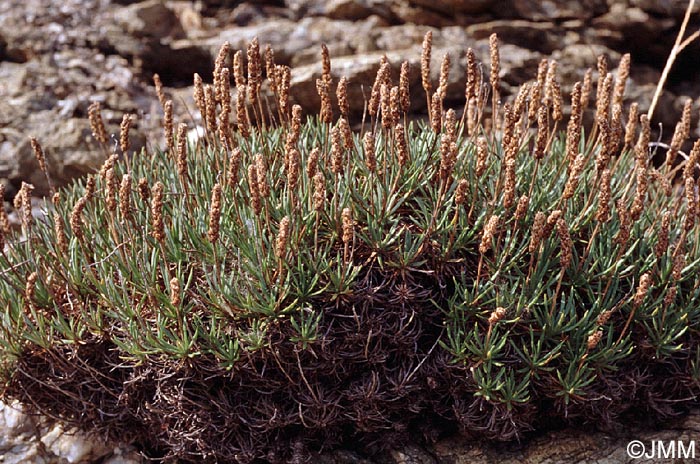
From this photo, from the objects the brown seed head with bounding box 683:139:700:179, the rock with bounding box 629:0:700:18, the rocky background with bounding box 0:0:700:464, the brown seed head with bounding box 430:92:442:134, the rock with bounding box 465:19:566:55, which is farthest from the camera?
the rock with bounding box 465:19:566:55

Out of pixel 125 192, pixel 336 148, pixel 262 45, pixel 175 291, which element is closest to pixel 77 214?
pixel 125 192

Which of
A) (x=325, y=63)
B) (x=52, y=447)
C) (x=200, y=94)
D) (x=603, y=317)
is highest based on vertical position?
(x=325, y=63)

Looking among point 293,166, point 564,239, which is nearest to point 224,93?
point 293,166

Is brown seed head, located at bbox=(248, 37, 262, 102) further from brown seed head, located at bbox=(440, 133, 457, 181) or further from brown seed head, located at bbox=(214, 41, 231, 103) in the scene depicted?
brown seed head, located at bbox=(440, 133, 457, 181)

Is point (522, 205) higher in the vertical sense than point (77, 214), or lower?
lower

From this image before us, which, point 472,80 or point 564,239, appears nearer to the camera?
point 564,239

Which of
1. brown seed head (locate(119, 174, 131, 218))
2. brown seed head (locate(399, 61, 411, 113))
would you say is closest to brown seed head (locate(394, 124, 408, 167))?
brown seed head (locate(399, 61, 411, 113))

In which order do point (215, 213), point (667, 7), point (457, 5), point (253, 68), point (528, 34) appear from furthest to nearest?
point (457, 5) < point (528, 34) < point (667, 7) < point (253, 68) < point (215, 213)

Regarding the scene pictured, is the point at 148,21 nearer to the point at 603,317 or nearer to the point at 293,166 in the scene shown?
the point at 293,166

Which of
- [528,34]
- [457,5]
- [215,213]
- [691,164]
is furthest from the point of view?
[457,5]

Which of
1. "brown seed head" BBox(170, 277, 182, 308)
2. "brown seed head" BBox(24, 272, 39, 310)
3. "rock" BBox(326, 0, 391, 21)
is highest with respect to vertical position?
"rock" BBox(326, 0, 391, 21)
